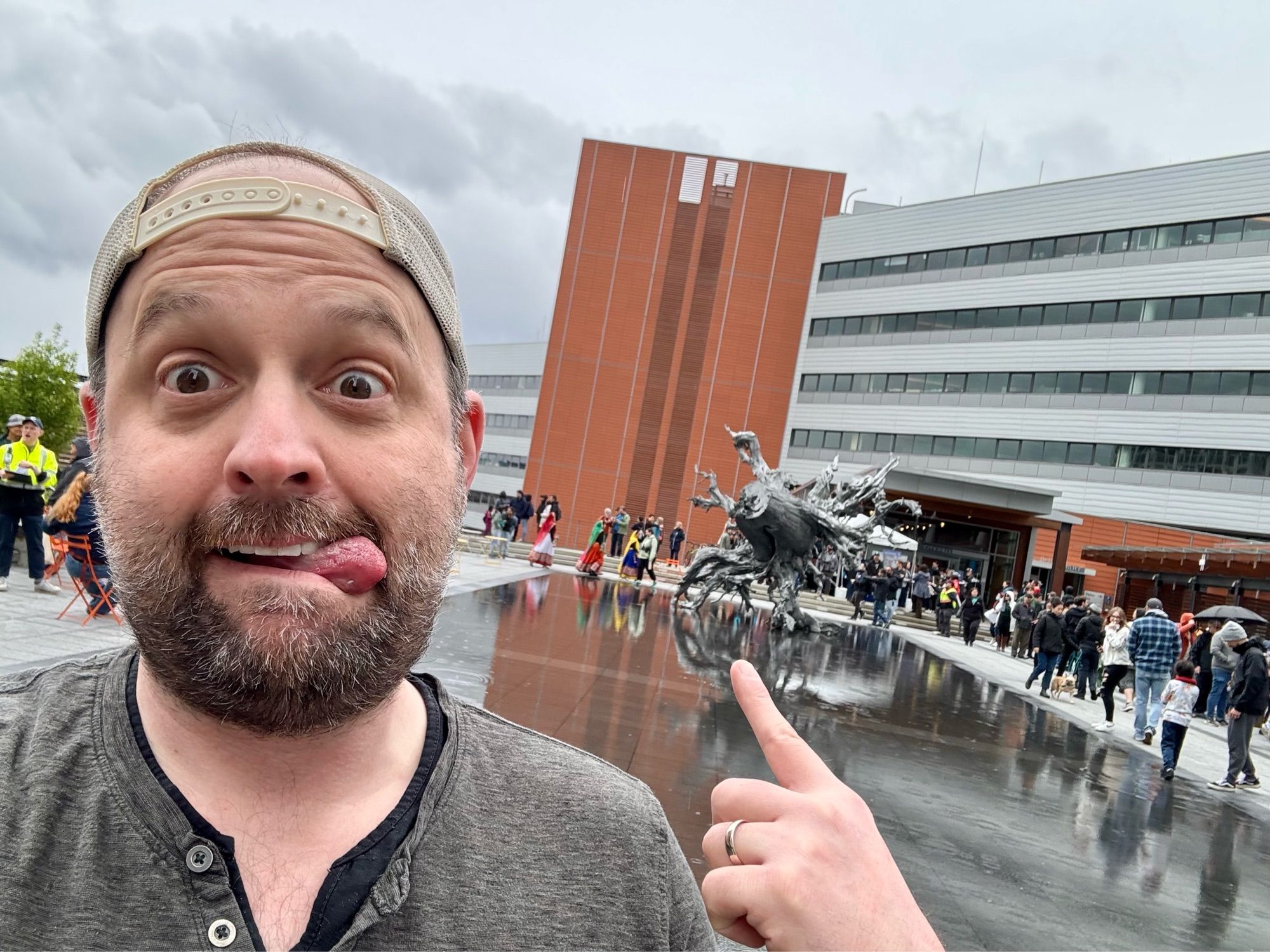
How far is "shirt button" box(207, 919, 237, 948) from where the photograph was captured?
102cm

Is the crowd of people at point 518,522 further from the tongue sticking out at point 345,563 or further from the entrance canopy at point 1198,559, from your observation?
the tongue sticking out at point 345,563

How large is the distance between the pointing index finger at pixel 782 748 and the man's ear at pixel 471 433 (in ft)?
2.12

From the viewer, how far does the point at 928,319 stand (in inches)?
1587

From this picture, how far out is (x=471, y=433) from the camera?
158cm

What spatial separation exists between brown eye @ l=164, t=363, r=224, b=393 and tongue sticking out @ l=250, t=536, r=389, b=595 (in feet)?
0.87

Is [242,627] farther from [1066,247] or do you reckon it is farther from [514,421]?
[514,421]

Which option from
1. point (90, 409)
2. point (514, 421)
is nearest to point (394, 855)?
point (90, 409)

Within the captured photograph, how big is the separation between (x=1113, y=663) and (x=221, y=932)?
1354 centimetres

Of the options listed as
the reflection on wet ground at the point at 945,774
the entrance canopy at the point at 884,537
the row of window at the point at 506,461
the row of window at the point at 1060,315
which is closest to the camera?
the reflection on wet ground at the point at 945,774

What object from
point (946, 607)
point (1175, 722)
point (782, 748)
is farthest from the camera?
point (946, 607)

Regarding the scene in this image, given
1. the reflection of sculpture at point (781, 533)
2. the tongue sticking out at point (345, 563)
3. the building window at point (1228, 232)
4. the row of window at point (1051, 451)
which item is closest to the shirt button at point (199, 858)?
the tongue sticking out at point (345, 563)

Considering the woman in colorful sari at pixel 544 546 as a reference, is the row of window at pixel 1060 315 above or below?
above

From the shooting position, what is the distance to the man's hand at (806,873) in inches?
36.9

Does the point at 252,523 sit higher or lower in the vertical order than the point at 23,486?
higher
